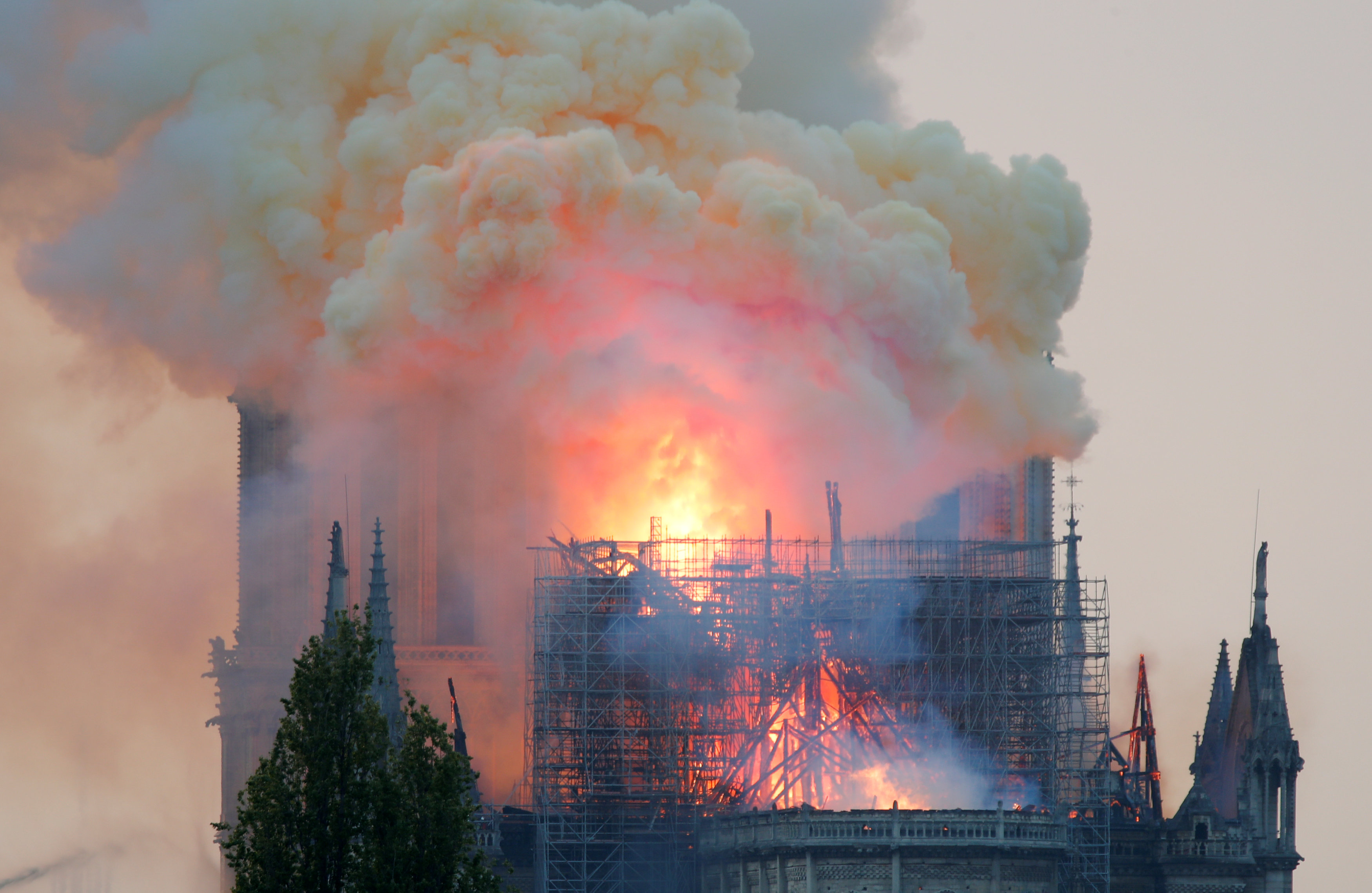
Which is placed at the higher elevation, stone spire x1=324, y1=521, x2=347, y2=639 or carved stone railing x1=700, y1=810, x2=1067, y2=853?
stone spire x1=324, y1=521, x2=347, y2=639

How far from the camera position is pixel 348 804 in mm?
69875

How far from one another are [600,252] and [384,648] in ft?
56.7

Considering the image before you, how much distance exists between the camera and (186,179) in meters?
121

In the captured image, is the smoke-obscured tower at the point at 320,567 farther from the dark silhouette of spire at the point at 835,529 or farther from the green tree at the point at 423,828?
the green tree at the point at 423,828

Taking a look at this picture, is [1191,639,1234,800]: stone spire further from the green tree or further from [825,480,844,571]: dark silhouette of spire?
the green tree

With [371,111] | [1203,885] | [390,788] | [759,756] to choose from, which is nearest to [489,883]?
[390,788]

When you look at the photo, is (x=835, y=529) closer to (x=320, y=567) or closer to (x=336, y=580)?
(x=336, y=580)

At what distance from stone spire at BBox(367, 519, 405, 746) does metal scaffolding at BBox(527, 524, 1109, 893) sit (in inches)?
203

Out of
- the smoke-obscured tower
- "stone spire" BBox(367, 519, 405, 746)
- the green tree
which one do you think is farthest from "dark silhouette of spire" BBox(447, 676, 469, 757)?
the green tree

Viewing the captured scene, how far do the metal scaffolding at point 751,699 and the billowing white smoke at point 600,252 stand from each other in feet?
26.7

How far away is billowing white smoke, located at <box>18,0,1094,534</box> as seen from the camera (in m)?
112

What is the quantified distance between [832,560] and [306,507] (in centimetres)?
3141

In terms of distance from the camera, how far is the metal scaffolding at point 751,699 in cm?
10294

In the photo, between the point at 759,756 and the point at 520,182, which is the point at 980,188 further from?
Answer: the point at 759,756
